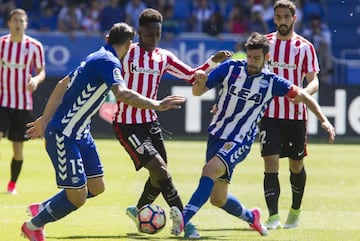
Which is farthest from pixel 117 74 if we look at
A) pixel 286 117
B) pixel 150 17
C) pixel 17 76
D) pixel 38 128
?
pixel 17 76

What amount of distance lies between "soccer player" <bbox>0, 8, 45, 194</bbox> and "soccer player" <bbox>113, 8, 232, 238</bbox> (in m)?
3.91

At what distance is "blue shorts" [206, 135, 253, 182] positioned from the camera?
31.3 feet

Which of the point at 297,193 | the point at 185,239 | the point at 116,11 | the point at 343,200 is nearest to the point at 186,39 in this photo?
the point at 116,11

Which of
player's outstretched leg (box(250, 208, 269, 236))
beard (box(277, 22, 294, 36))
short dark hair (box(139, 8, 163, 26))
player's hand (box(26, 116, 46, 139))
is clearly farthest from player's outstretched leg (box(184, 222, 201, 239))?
beard (box(277, 22, 294, 36))

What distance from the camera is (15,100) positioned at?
1458cm

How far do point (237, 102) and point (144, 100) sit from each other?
1.62 metres

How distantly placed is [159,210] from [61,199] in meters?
0.91

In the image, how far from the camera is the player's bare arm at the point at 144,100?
8211mm

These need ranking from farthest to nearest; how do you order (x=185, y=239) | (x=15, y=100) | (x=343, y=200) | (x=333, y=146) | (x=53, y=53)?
(x=53, y=53)
(x=333, y=146)
(x=15, y=100)
(x=343, y=200)
(x=185, y=239)

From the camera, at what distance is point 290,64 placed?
11086mm

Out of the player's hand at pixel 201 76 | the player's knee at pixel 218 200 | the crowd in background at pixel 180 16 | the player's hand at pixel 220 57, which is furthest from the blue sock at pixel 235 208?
the crowd in background at pixel 180 16

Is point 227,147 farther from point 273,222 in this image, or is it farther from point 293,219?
point 293,219

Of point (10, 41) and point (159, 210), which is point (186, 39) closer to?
point (10, 41)

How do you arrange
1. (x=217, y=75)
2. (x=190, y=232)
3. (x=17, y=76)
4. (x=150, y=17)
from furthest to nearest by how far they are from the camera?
(x=17, y=76) → (x=150, y=17) → (x=190, y=232) → (x=217, y=75)
